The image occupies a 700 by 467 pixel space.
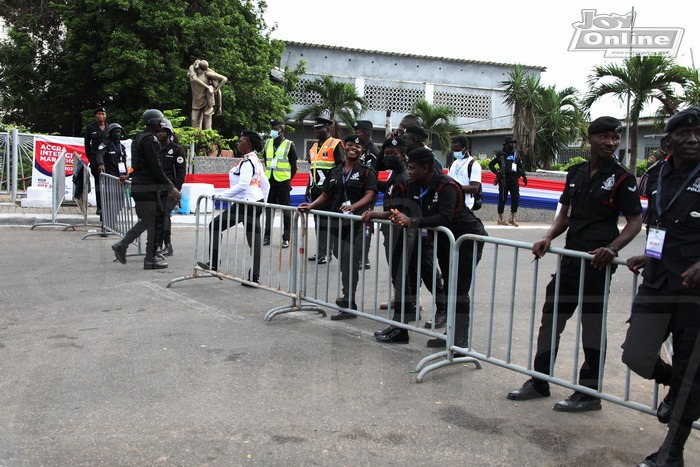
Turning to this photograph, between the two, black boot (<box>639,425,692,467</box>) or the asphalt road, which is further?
the asphalt road

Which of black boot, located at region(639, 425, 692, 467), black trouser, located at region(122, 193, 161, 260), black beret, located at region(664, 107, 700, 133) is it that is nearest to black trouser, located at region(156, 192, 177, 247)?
black trouser, located at region(122, 193, 161, 260)

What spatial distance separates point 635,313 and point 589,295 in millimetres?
630

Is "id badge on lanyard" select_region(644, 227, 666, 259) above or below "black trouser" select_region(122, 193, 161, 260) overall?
above

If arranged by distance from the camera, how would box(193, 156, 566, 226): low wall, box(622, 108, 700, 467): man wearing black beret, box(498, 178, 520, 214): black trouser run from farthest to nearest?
box(193, 156, 566, 226): low wall → box(498, 178, 520, 214): black trouser → box(622, 108, 700, 467): man wearing black beret

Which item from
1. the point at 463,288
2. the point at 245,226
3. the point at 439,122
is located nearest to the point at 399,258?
the point at 463,288

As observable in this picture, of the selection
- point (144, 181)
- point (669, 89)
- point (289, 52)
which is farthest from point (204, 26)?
A: point (144, 181)

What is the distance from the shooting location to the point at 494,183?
57.2 ft

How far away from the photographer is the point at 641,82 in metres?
17.9

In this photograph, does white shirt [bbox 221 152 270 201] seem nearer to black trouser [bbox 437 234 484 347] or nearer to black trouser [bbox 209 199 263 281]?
black trouser [bbox 209 199 263 281]

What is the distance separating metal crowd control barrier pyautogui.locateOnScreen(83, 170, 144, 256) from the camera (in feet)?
33.8

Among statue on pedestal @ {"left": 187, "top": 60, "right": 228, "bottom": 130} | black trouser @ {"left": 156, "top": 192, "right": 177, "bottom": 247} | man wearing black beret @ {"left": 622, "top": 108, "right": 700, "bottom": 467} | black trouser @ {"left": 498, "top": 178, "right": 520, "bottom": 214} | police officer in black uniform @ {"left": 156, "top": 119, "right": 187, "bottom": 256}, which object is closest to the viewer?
man wearing black beret @ {"left": 622, "top": 108, "right": 700, "bottom": 467}

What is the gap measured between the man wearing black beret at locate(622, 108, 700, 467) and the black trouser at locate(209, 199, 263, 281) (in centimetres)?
→ 443

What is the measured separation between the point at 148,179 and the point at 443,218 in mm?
4783

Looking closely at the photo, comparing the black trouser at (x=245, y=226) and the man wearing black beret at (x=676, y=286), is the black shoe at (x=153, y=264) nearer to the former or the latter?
the black trouser at (x=245, y=226)
